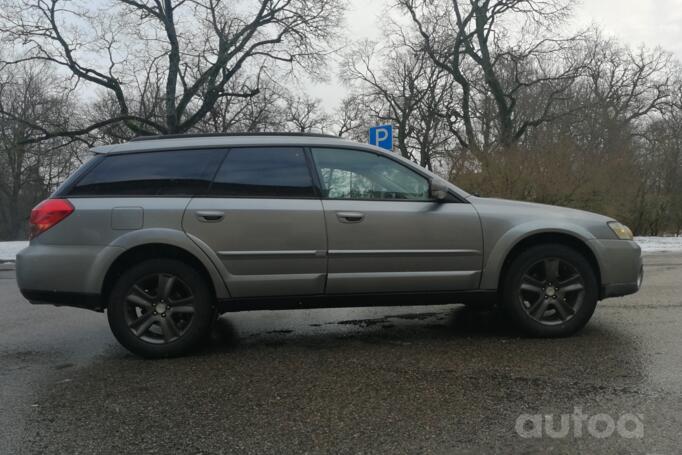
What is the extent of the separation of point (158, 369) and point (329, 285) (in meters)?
1.43

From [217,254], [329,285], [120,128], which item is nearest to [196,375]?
[217,254]

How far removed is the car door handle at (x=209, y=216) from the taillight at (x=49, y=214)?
3.24 feet

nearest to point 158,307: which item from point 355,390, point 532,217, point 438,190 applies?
point 355,390

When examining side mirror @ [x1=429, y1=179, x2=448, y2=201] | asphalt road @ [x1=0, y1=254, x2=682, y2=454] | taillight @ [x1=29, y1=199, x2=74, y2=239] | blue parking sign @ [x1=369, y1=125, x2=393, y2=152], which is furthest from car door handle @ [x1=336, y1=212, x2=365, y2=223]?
blue parking sign @ [x1=369, y1=125, x2=393, y2=152]

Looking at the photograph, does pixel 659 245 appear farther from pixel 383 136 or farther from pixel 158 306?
pixel 158 306

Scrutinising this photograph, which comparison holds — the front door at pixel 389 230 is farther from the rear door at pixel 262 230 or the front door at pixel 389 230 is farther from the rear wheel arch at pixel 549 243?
the rear wheel arch at pixel 549 243

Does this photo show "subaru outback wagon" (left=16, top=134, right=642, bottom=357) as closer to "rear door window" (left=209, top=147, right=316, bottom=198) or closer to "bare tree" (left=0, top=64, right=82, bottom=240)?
"rear door window" (left=209, top=147, right=316, bottom=198)

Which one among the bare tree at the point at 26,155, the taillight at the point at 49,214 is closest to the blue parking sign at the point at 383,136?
the taillight at the point at 49,214

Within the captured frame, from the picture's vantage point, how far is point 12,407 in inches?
129

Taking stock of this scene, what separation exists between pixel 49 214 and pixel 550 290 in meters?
4.07

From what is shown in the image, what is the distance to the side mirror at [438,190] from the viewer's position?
4355mm

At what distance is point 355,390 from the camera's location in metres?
3.41

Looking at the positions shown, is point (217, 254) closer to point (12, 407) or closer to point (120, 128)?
point (12, 407)

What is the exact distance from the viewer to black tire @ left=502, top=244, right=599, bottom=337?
445 cm
